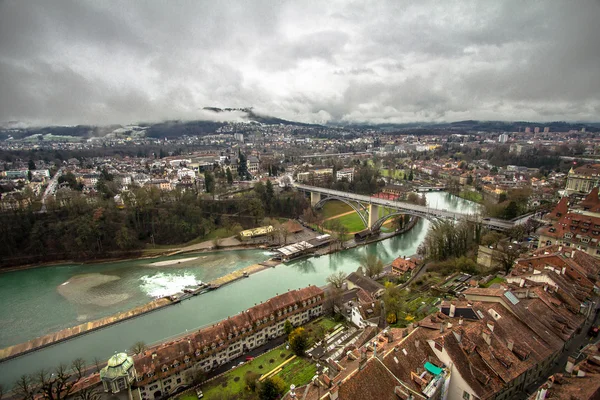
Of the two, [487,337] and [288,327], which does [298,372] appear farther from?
[487,337]

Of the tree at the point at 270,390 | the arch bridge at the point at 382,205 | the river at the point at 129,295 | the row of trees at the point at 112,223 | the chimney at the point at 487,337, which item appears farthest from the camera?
the row of trees at the point at 112,223

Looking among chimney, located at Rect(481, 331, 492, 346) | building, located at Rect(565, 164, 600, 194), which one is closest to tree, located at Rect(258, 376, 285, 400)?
chimney, located at Rect(481, 331, 492, 346)

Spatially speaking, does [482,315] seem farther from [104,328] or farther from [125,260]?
[125,260]

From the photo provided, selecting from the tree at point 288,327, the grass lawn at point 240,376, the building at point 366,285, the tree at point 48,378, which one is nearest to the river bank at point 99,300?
the tree at point 48,378

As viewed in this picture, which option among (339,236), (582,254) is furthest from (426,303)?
(339,236)

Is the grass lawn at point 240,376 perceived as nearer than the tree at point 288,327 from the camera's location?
Yes

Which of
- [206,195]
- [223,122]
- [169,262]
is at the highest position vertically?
[223,122]

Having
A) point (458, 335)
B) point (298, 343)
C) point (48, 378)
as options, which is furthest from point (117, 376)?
point (458, 335)

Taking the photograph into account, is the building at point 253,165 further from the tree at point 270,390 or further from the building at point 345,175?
the tree at point 270,390
